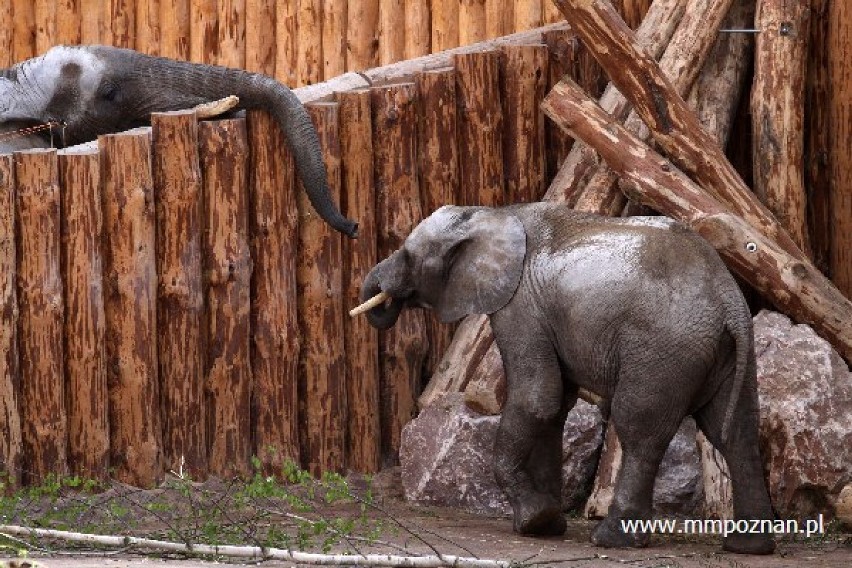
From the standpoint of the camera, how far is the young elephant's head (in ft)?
28.8

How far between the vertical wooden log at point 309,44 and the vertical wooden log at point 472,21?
106cm

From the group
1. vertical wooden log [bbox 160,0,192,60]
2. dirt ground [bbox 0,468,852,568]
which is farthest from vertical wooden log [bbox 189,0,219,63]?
dirt ground [bbox 0,468,852,568]

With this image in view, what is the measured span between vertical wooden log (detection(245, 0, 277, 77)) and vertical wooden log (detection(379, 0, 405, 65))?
814mm

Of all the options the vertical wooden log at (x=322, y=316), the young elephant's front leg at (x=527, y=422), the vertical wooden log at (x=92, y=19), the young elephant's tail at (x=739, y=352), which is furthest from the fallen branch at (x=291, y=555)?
the vertical wooden log at (x=92, y=19)

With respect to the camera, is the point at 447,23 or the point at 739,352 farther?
the point at 447,23

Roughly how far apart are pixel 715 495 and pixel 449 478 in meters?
1.26

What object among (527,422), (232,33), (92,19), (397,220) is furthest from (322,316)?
(92,19)

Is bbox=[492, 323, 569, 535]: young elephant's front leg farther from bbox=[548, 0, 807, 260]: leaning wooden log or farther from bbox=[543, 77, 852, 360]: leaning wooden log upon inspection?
bbox=[548, 0, 807, 260]: leaning wooden log

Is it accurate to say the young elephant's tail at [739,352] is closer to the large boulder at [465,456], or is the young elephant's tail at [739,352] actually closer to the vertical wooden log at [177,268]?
the large boulder at [465,456]

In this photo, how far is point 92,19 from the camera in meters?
13.5

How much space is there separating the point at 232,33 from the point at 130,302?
4261mm

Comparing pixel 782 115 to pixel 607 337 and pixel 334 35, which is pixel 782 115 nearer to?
pixel 607 337

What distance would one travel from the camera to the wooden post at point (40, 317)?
918 centimetres

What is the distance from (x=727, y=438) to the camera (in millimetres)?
8422
